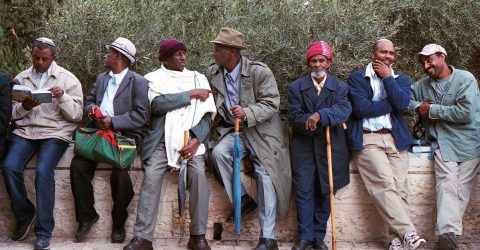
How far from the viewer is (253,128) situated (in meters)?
5.83

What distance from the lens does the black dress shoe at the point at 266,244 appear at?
18.2ft

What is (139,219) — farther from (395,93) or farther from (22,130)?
(395,93)

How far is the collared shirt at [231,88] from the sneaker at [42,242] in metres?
1.92

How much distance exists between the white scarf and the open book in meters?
0.89

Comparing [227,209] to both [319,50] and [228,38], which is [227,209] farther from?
[319,50]

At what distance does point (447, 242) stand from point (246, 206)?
1.79m

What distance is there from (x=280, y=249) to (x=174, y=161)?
1.24 metres

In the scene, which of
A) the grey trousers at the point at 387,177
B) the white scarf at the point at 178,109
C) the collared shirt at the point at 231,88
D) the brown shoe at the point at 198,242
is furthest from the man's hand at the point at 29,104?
the grey trousers at the point at 387,177

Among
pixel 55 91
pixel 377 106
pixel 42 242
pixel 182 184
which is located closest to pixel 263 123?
pixel 182 184

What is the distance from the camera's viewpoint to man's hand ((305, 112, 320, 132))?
553 cm

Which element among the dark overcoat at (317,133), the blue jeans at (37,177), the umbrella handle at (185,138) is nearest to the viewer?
the blue jeans at (37,177)

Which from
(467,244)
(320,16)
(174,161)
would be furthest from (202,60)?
(467,244)

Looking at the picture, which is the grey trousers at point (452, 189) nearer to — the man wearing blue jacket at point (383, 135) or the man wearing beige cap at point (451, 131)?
the man wearing beige cap at point (451, 131)

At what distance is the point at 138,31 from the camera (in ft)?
24.1
